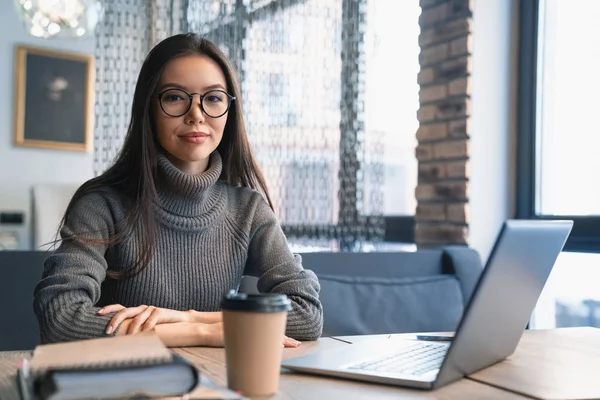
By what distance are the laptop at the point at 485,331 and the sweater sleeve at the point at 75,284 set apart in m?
0.43

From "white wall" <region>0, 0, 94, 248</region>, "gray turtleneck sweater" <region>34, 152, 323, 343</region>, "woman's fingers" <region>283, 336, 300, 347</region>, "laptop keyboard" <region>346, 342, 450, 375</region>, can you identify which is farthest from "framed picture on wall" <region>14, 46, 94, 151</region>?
"laptop keyboard" <region>346, 342, 450, 375</region>

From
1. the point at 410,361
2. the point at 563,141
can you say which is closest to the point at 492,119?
the point at 563,141

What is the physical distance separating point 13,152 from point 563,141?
327cm

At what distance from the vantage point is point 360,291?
2.11m

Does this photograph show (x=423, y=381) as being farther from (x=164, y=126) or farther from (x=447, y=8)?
(x=447, y=8)

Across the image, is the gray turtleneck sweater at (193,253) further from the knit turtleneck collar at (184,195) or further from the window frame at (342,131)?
the window frame at (342,131)

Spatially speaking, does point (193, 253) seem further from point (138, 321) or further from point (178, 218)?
point (138, 321)

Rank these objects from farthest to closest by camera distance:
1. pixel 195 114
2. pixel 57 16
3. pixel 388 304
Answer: pixel 57 16
pixel 388 304
pixel 195 114

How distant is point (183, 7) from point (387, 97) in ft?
2.81

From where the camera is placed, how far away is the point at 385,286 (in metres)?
2.16

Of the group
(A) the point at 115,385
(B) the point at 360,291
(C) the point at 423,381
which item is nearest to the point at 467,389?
(C) the point at 423,381

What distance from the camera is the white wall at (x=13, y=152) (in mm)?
4352

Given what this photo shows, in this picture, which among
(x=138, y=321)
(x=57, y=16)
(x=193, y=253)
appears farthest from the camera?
(x=57, y=16)

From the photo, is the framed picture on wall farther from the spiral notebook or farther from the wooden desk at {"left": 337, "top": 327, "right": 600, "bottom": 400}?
the spiral notebook
